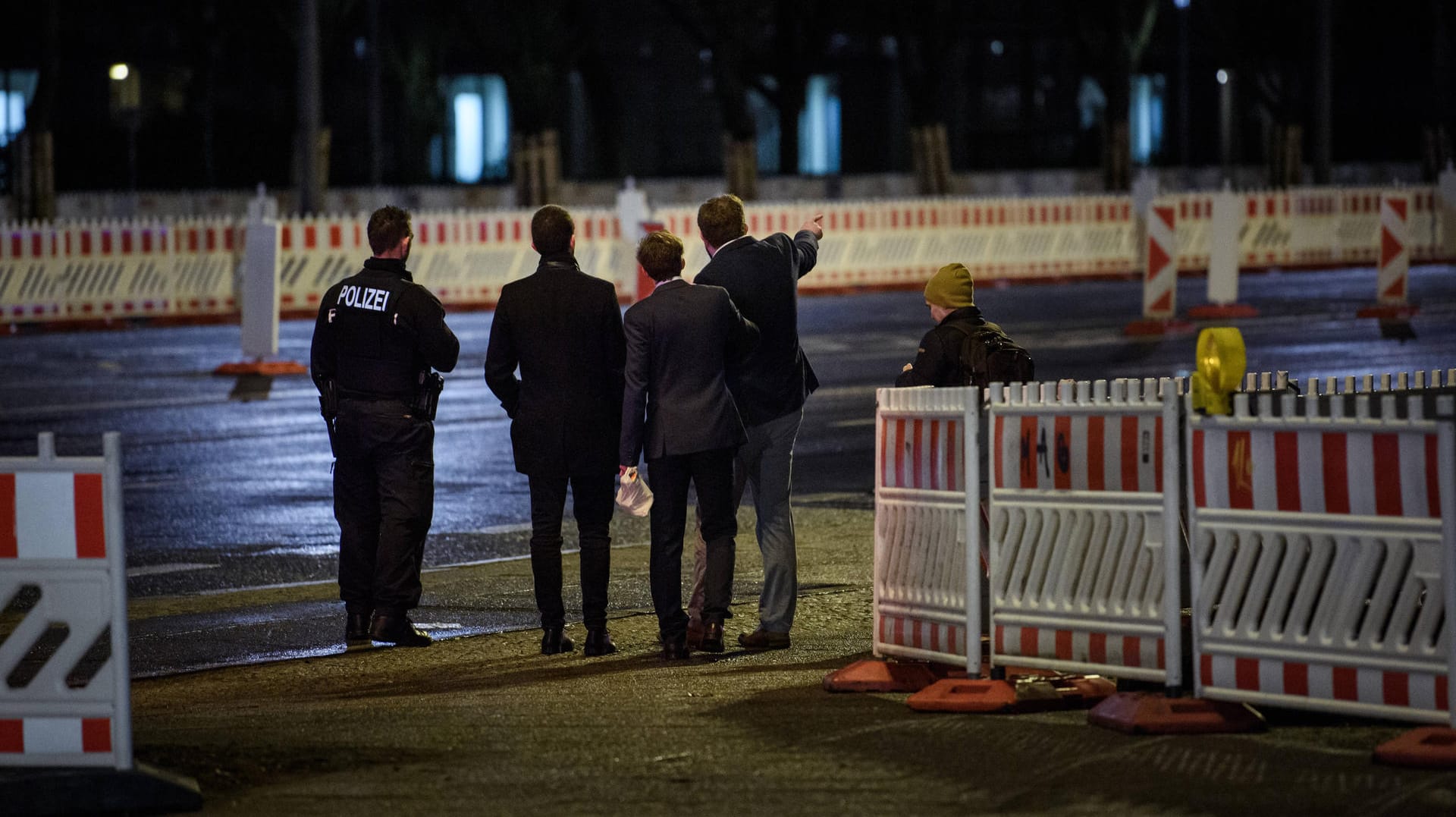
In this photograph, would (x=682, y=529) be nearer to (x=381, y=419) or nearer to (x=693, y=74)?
(x=381, y=419)

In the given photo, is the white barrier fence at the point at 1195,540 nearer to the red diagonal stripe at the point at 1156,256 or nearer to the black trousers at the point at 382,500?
the black trousers at the point at 382,500

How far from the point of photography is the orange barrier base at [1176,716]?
670 cm

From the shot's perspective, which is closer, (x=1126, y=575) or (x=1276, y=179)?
(x=1126, y=575)

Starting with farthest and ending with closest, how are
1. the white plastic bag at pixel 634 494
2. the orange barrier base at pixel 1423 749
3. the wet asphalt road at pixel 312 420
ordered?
the wet asphalt road at pixel 312 420 < the white plastic bag at pixel 634 494 < the orange barrier base at pixel 1423 749

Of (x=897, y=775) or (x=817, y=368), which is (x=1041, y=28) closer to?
(x=817, y=368)

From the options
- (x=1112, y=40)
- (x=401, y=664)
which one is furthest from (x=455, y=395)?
(x=1112, y=40)

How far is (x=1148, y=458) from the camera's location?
22.7 ft

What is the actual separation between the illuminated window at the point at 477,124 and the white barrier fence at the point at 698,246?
2351cm

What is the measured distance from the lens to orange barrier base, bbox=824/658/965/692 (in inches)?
296

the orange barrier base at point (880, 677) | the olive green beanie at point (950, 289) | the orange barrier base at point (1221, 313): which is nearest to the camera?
the orange barrier base at point (880, 677)

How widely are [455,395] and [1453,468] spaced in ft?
43.1

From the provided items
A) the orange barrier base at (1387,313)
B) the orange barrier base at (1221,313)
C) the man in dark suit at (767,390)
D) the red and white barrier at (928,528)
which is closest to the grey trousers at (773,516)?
the man in dark suit at (767,390)

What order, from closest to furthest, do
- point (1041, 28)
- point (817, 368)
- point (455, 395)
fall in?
point (455, 395)
point (817, 368)
point (1041, 28)

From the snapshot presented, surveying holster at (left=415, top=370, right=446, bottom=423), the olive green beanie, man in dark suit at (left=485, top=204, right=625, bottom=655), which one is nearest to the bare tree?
the olive green beanie
